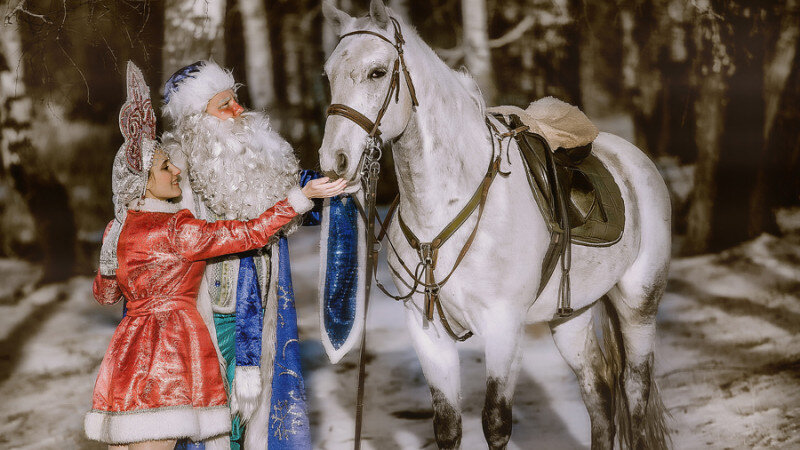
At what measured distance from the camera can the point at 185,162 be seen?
2637mm

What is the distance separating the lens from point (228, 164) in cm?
262

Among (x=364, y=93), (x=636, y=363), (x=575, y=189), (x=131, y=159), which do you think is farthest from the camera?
(x=636, y=363)

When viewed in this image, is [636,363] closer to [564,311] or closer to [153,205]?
[564,311]

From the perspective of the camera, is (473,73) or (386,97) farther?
(473,73)

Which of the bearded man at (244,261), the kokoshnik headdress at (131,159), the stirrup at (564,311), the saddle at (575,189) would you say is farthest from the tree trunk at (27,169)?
the stirrup at (564,311)

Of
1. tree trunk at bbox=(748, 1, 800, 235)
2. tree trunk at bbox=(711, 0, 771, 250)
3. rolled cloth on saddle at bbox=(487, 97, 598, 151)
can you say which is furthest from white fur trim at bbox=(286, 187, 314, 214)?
tree trunk at bbox=(748, 1, 800, 235)

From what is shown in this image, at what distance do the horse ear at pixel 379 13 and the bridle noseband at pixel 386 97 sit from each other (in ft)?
0.13

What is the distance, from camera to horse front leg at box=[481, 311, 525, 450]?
252 centimetres

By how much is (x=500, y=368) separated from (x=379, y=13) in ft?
3.97

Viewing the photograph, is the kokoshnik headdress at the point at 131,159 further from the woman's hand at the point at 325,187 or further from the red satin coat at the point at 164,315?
the woman's hand at the point at 325,187

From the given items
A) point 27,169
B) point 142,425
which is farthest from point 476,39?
point 142,425

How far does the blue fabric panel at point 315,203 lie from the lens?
112 inches

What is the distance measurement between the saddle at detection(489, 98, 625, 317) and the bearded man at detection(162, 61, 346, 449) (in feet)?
2.87

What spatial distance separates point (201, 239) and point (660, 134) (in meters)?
3.29
